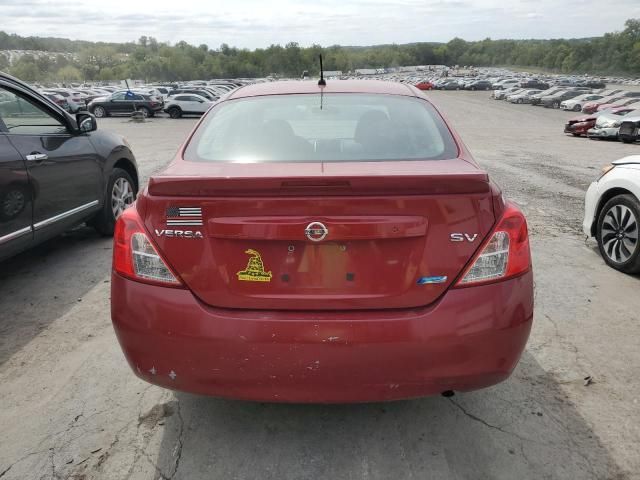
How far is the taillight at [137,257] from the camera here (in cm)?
224

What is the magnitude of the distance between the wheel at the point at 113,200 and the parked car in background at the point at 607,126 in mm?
18487

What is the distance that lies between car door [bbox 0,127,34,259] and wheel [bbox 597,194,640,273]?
17.0 ft

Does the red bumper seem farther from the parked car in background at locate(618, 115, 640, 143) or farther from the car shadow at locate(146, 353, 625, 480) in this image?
the parked car in background at locate(618, 115, 640, 143)

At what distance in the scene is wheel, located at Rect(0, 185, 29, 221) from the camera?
404 cm

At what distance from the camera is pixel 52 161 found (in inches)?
184

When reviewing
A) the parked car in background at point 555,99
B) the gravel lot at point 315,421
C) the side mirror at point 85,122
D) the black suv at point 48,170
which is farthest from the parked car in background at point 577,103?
the side mirror at point 85,122

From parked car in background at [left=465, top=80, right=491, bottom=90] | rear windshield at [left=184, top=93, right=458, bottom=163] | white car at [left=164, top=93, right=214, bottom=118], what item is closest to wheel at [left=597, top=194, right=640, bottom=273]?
rear windshield at [left=184, top=93, right=458, bottom=163]

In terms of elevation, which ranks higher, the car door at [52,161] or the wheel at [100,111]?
the car door at [52,161]

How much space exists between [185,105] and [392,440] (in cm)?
3289

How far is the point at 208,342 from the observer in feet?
7.13

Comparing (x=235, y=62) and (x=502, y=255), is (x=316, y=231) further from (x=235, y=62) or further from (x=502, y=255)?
(x=235, y=62)

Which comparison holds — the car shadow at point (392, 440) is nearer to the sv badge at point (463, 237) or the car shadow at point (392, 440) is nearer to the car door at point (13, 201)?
the sv badge at point (463, 237)

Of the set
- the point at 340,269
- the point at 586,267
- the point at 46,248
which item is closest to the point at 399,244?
the point at 340,269

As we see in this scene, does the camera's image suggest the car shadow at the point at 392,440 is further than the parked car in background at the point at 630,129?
No
